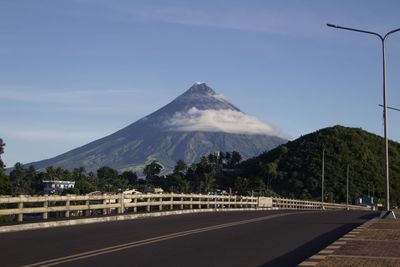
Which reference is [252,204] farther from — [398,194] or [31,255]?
[398,194]

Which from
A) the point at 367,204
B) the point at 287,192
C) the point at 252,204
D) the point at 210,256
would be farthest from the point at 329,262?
the point at 287,192

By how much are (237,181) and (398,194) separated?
113 feet

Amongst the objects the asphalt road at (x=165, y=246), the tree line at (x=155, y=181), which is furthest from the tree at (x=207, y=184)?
the asphalt road at (x=165, y=246)

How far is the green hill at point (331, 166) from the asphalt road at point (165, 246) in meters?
117

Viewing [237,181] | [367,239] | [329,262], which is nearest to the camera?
[329,262]

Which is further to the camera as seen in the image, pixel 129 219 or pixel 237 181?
pixel 237 181

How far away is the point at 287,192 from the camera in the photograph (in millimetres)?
149250

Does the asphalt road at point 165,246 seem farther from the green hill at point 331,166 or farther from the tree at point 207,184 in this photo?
the tree at point 207,184

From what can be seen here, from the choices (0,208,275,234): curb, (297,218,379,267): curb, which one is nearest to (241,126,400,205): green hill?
(0,208,275,234): curb

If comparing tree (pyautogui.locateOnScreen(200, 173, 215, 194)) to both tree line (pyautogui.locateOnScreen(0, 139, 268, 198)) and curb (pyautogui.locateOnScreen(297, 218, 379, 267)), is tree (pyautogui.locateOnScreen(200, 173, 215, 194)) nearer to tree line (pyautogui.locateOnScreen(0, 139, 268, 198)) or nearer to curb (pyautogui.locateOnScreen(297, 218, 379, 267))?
tree line (pyautogui.locateOnScreen(0, 139, 268, 198))

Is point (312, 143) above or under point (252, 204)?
above

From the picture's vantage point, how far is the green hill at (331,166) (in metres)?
152

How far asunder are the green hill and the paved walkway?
118133 mm

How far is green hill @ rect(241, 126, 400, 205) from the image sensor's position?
152m
